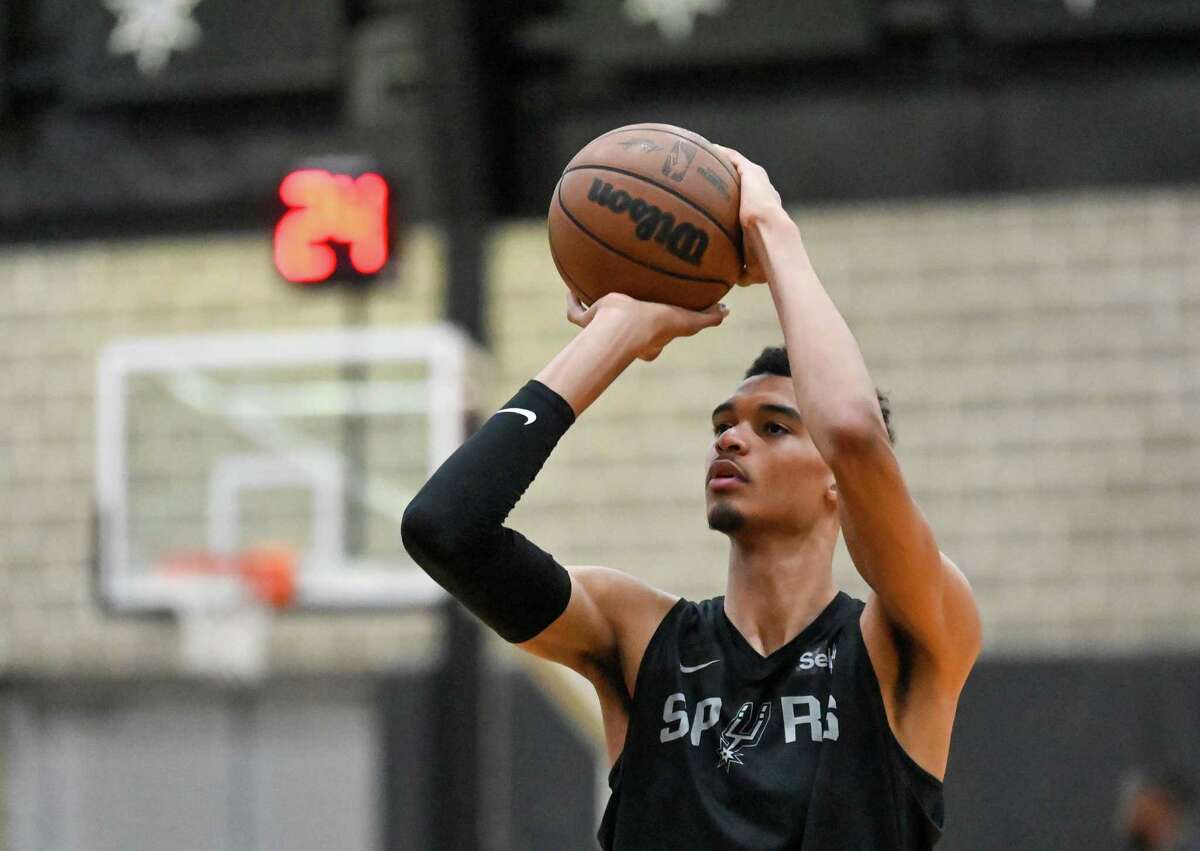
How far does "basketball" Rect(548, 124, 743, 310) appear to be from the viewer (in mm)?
2682

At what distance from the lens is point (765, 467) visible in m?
2.71

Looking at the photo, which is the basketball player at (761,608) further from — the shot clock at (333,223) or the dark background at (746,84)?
the dark background at (746,84)

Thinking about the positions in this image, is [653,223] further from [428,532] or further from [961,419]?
[961,419]

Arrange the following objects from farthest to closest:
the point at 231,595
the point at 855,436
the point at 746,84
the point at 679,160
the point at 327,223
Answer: the point at 231,595 < the point at 746,84 < the point at 327,223 < the point at 679,160 < the point at 855,436

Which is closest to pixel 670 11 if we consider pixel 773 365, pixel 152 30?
pixel 152 30

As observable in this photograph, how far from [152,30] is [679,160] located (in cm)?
634

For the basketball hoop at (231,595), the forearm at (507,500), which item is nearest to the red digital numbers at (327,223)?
the basketball hoop at (231,595)

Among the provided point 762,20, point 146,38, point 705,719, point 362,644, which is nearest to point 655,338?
point 705,719

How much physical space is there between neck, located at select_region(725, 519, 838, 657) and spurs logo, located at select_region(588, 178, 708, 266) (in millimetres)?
422

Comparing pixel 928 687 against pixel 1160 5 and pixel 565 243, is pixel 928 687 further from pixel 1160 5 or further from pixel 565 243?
pixel 1160 5

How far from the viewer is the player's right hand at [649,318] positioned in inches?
103

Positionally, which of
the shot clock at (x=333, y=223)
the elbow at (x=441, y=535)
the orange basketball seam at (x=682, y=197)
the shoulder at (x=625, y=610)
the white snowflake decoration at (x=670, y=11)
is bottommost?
the shoulder at (x=625, y=610)

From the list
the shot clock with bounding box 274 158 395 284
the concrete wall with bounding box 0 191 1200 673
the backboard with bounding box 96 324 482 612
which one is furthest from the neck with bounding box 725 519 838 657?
the concrete wall with bounding box 0 191 1200 673

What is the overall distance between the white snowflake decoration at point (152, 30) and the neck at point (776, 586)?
6393 millimetres
